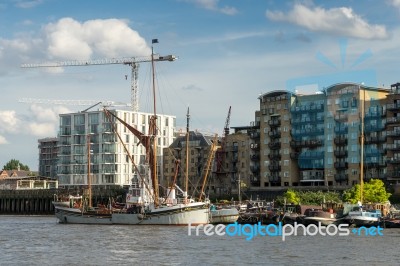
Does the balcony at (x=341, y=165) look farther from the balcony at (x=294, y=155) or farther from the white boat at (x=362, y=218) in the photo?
the white boat at (x=362, y=218)

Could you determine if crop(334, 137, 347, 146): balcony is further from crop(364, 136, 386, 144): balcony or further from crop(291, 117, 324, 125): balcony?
crop(291, 117, 324, 125): balcony

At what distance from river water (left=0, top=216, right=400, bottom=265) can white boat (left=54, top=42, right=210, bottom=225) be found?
20072 mm

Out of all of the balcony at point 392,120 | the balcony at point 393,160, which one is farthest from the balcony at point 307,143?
the balcony at point 393,160

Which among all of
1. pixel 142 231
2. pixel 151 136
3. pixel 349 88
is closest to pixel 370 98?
pixel 349 88

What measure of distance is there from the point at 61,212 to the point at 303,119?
71451 mm

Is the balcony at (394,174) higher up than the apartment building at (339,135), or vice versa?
the apartment building at (339,135)

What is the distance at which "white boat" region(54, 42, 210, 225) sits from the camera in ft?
410

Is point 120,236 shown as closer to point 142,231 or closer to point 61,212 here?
point 142,231

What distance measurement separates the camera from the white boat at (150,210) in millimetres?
124875

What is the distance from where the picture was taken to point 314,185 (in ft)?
635

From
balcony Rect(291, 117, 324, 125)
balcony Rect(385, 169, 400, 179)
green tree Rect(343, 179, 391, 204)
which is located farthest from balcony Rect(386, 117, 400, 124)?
green tree Rect(343, 179, 391, 204)

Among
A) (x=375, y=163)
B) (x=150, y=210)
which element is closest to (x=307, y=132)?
(x=375, y=163)

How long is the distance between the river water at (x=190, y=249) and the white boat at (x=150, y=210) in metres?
20.1

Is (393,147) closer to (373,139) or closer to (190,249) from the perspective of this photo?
(373,139)
